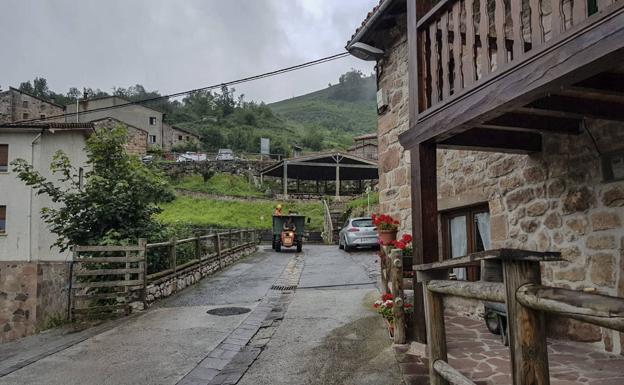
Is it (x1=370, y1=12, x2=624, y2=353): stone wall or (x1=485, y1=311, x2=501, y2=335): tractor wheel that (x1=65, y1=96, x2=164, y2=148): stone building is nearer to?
(x1=370, y1=12, x2=624, y2=353): stone wall

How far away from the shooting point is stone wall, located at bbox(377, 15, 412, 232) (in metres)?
7.25

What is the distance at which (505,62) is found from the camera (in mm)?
3355

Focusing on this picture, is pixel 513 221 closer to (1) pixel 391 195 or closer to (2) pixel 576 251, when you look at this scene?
(2) pixel 576 251

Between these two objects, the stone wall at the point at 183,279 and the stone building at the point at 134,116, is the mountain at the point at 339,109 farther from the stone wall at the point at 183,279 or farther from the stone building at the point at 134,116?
the stone wall at the point at 183,279

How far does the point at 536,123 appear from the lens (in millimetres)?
4348

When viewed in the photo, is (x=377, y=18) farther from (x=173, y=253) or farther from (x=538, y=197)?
(x=173, y=253)

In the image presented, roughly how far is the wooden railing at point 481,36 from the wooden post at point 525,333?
1.54 metres

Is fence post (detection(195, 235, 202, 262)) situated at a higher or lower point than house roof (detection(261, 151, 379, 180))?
lower

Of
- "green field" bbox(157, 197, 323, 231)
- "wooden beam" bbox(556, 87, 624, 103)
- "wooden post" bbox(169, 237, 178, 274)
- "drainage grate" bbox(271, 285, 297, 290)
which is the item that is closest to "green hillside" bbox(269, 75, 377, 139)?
Result: "green field" bbox(157, 197, 323, 231)

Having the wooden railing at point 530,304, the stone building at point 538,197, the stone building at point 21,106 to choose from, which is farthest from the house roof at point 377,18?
the stone building at point 21,106

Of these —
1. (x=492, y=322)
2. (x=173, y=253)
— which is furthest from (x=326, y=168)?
(x=492, y=322)

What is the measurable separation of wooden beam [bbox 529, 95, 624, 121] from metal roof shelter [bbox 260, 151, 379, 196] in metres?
28.4

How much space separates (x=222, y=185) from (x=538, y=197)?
117 ft

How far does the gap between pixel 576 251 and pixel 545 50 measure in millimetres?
2640
